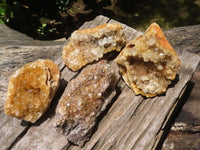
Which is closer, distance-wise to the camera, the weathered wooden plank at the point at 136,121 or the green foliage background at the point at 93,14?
the weathered wooden plank at the point at 136,121

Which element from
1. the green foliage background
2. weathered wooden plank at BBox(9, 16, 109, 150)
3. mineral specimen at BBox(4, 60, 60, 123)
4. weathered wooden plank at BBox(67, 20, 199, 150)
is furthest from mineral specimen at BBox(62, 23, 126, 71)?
the green foliage background

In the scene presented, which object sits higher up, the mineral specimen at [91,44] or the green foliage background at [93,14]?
the mineral specimen at [91,44]

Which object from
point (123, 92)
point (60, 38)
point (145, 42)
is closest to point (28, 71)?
point (123, 92)

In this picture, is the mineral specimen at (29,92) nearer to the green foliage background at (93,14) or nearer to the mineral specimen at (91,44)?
the mineral specimen at (91,44)

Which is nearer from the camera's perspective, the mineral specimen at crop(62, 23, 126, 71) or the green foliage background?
the mineral specimen at crop(62, 23, 126, 71)

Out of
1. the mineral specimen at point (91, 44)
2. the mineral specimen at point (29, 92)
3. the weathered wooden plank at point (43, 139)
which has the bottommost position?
the weathered wooden plank at point (43, 139)

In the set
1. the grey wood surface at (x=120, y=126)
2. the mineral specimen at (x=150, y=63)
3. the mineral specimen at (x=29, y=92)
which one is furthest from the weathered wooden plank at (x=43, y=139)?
the mineral specimen at (x=150, y=63)

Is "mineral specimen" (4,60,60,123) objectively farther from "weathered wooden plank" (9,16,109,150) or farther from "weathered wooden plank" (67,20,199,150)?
"weathered wooden plank" (67,20,199,150)

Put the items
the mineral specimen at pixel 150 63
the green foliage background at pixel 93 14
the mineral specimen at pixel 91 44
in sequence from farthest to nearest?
the green foliage background at pixel 93 14 → the mineral specimen at pixel 91 44 → the mineral specimen at pixel 150 63
